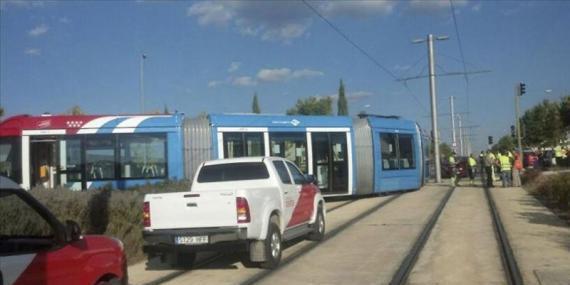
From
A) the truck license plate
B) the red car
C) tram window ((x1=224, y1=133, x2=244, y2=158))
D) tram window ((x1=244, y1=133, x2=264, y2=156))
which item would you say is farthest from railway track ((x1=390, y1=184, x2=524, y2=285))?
tram window ((x1=224, y1=133, x2=244, y2=158))

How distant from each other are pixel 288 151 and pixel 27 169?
309 inches

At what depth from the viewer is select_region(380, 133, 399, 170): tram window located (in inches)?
971

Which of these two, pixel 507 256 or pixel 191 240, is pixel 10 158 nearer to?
pixel 191 240

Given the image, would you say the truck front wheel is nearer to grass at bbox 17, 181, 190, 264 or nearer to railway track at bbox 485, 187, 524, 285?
grass at bbox 17, 181, 190, 264

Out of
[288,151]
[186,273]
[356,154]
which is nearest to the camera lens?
[186,273]

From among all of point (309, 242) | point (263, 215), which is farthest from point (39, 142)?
point (263, 215)

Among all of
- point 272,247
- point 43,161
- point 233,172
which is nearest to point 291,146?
point 43,161

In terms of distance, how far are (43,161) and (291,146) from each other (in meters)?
7.54

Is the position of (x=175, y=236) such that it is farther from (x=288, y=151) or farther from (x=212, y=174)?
(x=288, y=151)

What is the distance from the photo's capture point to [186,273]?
10609 mm

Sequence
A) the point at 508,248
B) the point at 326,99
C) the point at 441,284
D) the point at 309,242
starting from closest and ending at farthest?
the point at 441,284
the point at 508,248
the point at 309,242
the point at 326,99

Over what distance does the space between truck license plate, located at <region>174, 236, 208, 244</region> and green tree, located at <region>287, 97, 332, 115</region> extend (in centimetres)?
7664

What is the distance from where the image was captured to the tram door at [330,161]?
22.5 metres

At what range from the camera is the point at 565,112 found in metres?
64.5
